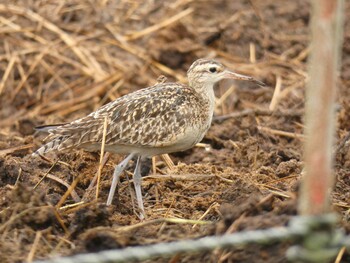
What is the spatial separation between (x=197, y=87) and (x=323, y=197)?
14.8 feet

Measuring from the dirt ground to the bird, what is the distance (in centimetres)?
24

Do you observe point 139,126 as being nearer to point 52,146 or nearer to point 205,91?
point 52,146

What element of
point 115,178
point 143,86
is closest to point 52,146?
point 115,178

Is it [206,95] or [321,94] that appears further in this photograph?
[206,95]

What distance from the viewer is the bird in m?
7.42

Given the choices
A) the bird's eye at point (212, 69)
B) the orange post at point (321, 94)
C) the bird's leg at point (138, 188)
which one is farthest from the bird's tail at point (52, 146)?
the orange post at point (321, 94)

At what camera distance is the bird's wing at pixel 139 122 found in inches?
293

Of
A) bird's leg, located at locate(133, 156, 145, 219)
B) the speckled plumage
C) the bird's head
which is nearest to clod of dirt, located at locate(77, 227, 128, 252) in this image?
bird's leg, located at locate(133, 156, 145, 219)

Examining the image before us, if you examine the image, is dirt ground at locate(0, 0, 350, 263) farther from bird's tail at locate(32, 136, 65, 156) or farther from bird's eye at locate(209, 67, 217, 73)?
bird's eye at locate(209, 67, 217, 73)

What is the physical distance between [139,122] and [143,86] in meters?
4.12

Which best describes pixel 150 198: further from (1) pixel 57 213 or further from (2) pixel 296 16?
(2) pixel 296 16

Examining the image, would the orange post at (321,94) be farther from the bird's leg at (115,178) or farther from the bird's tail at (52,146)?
the bird's tail at (52,146)

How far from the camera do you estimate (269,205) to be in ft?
19.0

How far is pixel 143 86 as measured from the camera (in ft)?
38.3
